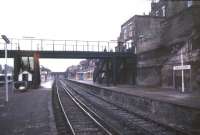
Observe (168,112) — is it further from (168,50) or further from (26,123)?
(168,50)

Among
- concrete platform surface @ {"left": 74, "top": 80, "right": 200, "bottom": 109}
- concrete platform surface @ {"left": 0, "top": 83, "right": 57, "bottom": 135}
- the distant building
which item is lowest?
concrete platform surface @ {"left": 0, "top": 83, "right": 57, "bottom": 135}

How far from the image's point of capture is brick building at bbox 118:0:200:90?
44.0 ft

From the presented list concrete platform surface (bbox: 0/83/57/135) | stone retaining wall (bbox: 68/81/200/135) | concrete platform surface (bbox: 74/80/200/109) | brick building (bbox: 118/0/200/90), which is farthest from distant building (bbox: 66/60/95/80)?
concrete platform surface (bbox: 0/83/57/135)

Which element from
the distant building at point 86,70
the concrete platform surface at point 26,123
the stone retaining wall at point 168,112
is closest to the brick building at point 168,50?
the stone retaining wall at point 168,112

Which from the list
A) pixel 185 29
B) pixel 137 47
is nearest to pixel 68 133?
pixel 185 29

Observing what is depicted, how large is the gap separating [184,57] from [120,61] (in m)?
A: 18.8

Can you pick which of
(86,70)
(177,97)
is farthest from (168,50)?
(86,70)

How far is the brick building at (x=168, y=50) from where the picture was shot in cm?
1340

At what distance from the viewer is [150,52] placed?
29.4 metres

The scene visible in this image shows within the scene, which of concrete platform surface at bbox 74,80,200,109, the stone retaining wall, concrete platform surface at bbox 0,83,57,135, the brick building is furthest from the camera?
the brick building

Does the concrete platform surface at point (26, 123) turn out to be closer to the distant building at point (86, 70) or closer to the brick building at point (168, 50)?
the brick building at point (168, 50)

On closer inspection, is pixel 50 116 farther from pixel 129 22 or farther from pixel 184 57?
pixel 129 22

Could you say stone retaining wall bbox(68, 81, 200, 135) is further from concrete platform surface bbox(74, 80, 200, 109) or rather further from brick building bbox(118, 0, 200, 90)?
brick building bbox(118, 0, 200, 90)

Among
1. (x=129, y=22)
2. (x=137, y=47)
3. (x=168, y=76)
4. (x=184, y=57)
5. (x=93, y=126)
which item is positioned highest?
(x=129, y=22)
